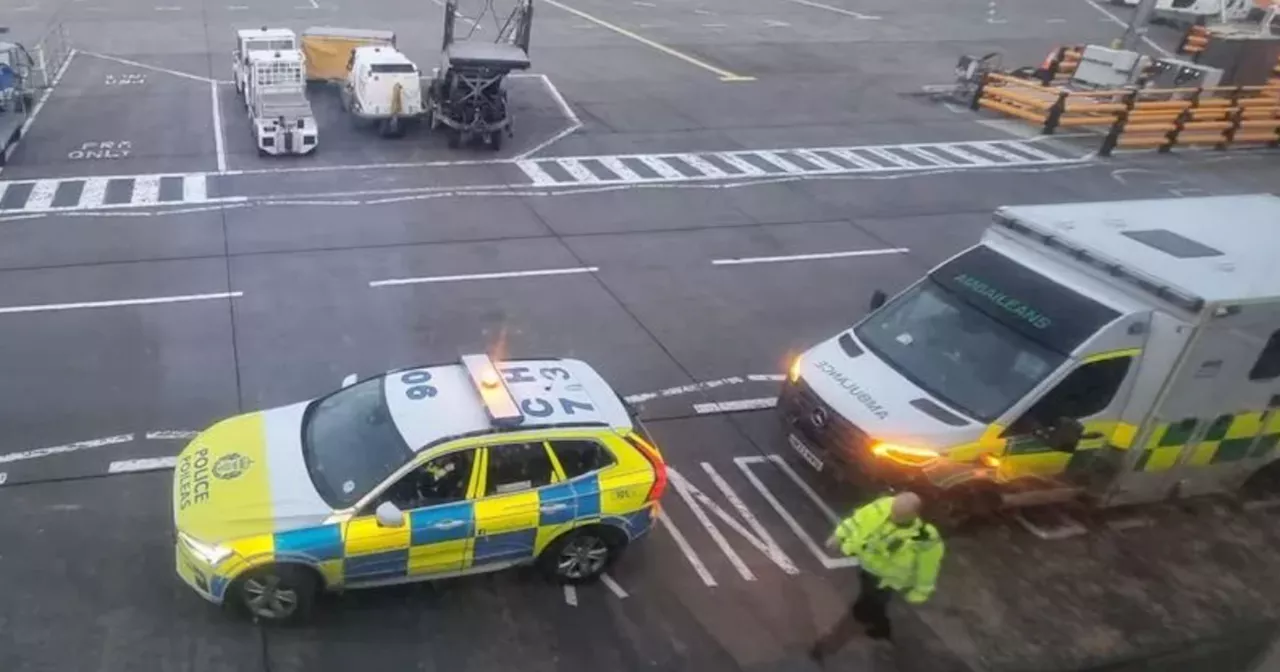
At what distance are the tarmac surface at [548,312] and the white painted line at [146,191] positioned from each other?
0.14 metres

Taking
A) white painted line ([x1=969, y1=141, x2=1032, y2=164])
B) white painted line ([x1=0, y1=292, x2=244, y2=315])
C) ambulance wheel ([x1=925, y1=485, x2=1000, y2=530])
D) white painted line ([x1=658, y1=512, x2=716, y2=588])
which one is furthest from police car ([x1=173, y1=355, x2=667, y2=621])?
white painted line ([x1=969, y1=141, x2=1032, y2=164])

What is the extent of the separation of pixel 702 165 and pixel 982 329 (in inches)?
475

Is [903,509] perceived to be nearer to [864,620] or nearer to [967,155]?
[864,620]

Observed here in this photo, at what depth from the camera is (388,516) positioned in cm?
775

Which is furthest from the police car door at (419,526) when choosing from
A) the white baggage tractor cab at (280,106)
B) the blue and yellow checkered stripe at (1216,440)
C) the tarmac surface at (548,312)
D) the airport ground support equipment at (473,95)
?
the airport ground support equipment at (473,95)

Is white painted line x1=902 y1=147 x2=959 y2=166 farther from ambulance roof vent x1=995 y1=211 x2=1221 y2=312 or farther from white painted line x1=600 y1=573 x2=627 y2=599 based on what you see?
white painted line x1=600 y1=573 x2=627 y2=599

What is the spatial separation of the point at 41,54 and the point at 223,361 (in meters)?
18.0

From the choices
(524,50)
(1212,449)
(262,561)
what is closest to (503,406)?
(262,561)

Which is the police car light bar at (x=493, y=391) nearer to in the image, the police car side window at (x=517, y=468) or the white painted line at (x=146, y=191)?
the police car side window at (x=517, y=468)

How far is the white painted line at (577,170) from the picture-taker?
2030 centimetres

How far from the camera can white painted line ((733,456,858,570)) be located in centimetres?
965

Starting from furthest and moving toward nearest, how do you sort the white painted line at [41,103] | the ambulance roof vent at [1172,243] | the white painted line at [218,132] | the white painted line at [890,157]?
the white painted line at [890,157]
the white painted line at [218,132]
the white painted line at [41,103]
the ambulance roof vent at [1172,243]

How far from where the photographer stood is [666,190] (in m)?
19.8

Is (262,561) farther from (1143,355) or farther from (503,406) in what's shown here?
(1143,355)
